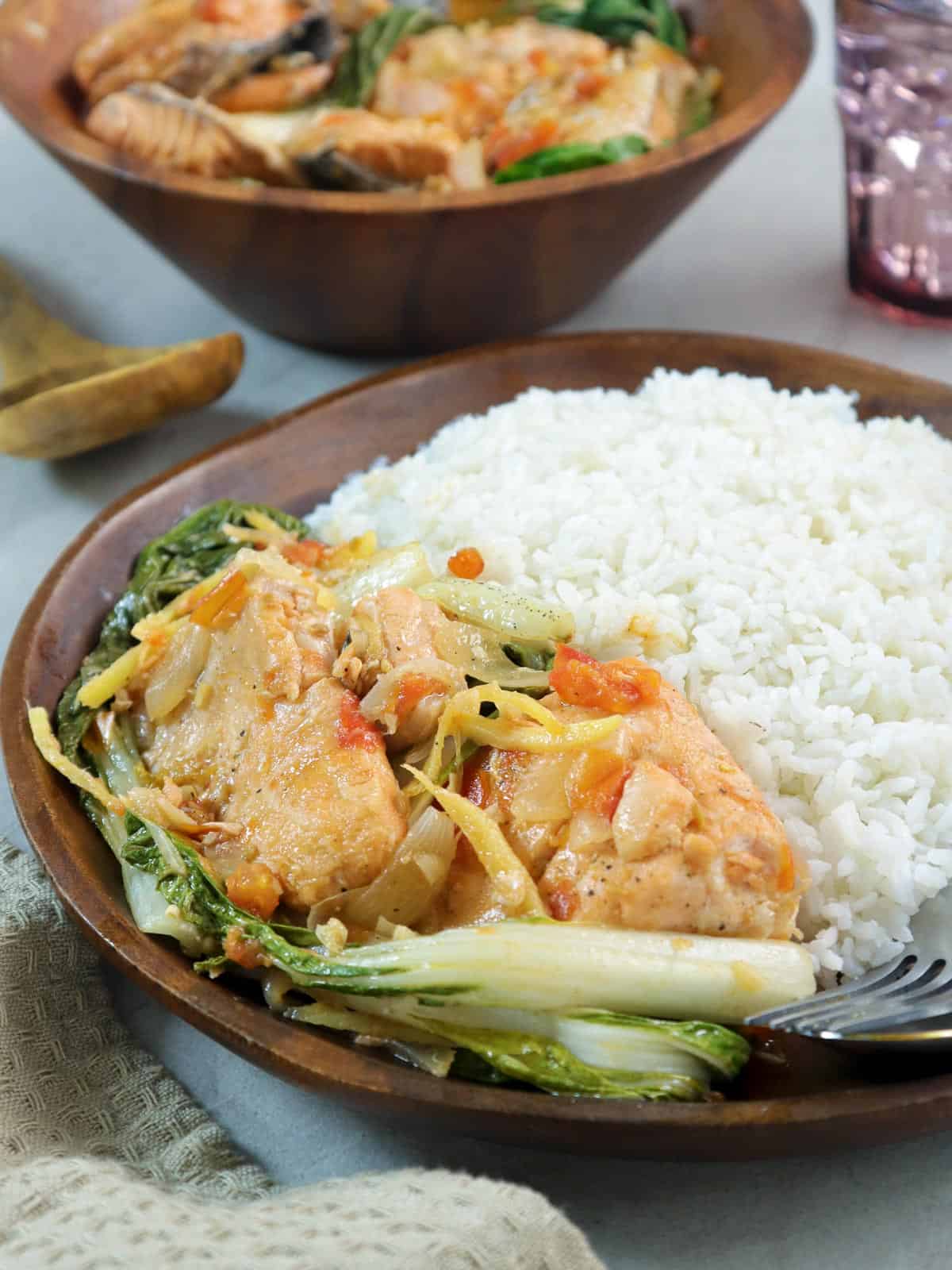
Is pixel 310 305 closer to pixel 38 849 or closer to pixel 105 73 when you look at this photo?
pixel 105 73

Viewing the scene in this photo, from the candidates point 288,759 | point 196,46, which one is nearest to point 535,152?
point 196,46

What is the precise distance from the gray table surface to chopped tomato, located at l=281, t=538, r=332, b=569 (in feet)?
3.15

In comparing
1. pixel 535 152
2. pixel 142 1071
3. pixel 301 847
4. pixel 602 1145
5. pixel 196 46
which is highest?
pixel 196 46

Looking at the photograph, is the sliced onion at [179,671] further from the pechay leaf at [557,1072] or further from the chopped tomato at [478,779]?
the pechay leaf at [557,1072]

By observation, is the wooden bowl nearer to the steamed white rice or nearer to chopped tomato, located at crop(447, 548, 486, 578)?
the steamed white rice

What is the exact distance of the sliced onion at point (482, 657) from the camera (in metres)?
3.02

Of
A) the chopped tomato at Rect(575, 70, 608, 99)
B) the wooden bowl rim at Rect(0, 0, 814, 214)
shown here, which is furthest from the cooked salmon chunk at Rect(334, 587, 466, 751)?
the chopped tomato at Rect(575, 70, 608, 99)

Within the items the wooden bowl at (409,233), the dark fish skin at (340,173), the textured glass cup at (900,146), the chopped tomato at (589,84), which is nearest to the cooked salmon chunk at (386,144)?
the dark fish skin at (340,173)

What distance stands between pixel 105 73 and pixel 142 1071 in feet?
12.3

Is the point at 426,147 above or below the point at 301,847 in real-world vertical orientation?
above

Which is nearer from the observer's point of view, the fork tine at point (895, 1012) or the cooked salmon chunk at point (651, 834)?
the fork tine at point (895, 1012)

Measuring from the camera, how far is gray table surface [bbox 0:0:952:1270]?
2520 millimetres

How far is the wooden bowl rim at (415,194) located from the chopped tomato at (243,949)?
2.32 metres

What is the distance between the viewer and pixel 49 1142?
105 inches
